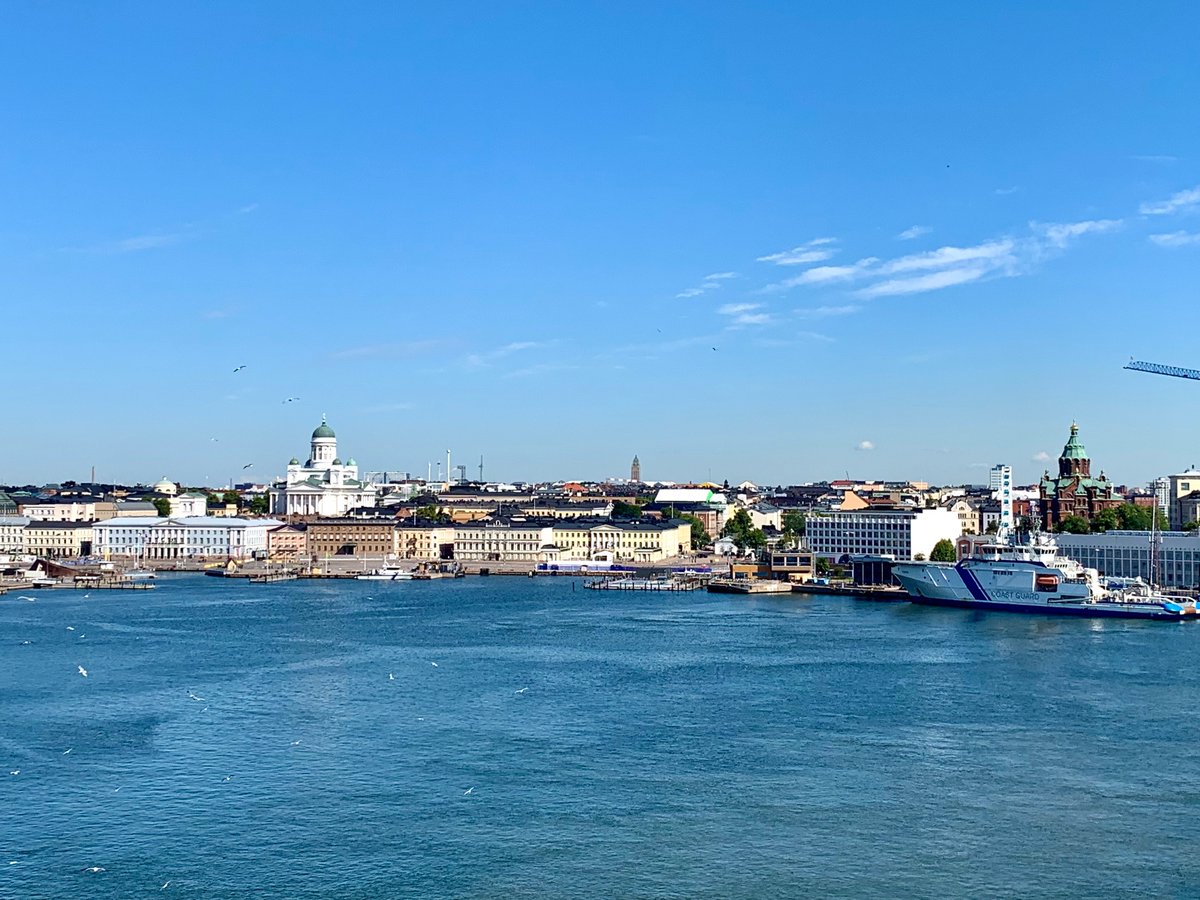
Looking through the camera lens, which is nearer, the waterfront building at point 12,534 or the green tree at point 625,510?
the waterfront building at point 12,534

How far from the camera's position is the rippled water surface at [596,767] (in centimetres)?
1038

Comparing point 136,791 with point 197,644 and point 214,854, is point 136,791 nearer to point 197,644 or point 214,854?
point 214,854

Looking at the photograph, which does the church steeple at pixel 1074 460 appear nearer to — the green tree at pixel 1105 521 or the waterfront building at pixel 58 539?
the green tree at pixel 1105 521

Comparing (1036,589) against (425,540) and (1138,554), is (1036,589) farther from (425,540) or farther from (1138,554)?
(425,540)

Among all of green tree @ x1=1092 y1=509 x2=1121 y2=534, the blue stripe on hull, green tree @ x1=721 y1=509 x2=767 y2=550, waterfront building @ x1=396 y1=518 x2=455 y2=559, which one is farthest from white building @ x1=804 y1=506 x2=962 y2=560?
waterfront building @ x1=396 y1=518 x2=455 y2=559

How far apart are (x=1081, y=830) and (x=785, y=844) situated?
2.58 m

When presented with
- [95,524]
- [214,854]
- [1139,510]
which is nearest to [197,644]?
[214,854]

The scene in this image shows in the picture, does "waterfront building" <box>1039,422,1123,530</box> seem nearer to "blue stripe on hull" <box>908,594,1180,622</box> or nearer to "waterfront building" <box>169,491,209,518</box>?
"blue stripe on hull" <box>908,594,1180,622</box>

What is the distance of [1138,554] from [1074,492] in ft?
48.2

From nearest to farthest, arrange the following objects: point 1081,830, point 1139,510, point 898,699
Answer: point 1081,830 → point 898,699 → point 1139,510

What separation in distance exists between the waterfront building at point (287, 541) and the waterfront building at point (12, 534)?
31.6 feet

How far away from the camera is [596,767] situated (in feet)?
44.0

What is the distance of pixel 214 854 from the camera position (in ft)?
35.3

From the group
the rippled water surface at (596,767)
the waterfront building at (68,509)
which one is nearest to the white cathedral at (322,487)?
the waterfront building at (68,509)
